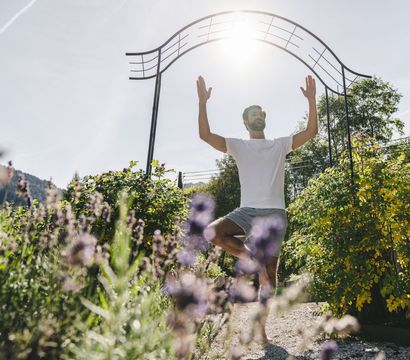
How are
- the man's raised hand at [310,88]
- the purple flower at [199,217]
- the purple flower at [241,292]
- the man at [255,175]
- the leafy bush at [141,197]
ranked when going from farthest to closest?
the leafy bush at [141,197] < the man's raised hand at [310,88] < the man at [255,175] < the purple flower at [199,217] < the purple flower at [241,292]

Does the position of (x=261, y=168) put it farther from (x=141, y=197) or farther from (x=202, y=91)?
(x=141, y=197)

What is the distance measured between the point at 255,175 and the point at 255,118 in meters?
0.58

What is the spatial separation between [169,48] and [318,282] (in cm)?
407

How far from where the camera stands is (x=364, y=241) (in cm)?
337

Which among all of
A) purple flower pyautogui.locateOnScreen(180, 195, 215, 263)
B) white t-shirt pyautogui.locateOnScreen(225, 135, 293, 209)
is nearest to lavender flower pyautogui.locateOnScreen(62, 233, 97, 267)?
purple flower pyautogui.locateOnScreen(180, 195, 215, 263)

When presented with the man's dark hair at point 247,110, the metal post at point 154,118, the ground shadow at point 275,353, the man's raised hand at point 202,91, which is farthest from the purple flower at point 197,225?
the metal post at point 154,118

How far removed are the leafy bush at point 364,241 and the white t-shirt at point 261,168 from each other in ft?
2.81

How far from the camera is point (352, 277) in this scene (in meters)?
3.25

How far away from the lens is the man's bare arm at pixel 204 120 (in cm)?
297

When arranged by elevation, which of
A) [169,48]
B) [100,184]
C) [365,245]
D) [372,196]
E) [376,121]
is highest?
[376,121]

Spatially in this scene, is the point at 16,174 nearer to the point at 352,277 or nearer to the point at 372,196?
the point at 352,277

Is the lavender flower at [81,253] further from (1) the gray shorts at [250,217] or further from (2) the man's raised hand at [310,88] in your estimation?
(2) the man's raised hand at [310,88]

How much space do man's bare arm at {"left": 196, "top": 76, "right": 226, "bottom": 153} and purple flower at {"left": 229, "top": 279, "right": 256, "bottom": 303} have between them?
1.73 meters

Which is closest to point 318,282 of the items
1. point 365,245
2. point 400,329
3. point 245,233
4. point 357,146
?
point 365,245
